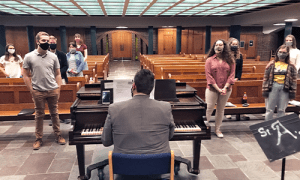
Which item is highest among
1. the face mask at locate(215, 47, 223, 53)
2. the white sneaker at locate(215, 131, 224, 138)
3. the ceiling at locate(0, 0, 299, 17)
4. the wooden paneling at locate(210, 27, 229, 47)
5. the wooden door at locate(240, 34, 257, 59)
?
the ceiling at locate(0, 0, 299, 17)

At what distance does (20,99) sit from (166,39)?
16239 mm

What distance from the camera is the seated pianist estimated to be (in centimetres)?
176

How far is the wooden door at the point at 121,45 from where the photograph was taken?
2023 cm

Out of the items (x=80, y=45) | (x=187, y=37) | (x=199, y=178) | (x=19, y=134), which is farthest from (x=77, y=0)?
(x=187, y=37)

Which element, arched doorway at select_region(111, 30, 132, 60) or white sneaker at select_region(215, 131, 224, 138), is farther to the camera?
arched doorway at select_region(111, 30, 132, 60)

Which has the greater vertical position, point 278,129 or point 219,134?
point 278,129

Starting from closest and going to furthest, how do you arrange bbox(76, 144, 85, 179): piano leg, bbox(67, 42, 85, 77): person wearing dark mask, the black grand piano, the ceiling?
1. the black grand piano
2. bbox(76, 144, 85, 179): piano leg
3. bbox(67, 42, 85, 77): person wearing dark mask
4. the ceiling

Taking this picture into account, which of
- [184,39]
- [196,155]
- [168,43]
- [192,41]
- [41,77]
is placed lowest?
[196,155]

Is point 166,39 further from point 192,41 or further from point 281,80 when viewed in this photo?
point 281,80

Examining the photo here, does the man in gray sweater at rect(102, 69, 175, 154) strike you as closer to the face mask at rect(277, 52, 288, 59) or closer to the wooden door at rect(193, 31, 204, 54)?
the face mask at rect(277, 52, 288, 59)

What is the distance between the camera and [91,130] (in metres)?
2.48

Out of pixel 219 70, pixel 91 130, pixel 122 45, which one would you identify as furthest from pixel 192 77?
pixel 122 45

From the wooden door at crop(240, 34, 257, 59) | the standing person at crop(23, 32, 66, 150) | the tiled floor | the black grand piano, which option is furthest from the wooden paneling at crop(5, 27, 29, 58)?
the black grand piano

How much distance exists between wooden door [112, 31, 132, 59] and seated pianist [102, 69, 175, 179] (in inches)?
742
